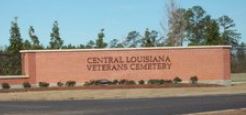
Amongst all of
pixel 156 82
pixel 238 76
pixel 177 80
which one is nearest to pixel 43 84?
pixel 156 82

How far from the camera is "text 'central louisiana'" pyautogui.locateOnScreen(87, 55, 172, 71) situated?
49562mm

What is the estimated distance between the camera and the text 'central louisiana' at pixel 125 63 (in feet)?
163

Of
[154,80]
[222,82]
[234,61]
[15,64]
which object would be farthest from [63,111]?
[234,61]

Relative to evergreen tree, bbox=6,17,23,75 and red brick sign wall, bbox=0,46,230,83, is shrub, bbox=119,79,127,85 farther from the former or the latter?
evergreen tree, bbox=6,17,23,75

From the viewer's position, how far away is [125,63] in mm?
49625

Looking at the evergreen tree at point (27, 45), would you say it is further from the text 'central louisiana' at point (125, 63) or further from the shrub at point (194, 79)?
the shrub at point (194, 79)

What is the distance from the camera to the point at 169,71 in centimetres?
4944

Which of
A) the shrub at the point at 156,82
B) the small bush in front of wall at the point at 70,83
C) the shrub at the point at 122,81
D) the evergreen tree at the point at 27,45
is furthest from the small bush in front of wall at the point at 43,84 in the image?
the evergreen tree at the point at 27,45

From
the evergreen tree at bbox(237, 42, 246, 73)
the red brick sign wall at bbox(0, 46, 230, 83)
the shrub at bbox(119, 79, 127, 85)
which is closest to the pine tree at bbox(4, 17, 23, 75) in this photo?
the red brick sign wall at bbox(0, 46, 230, 83)

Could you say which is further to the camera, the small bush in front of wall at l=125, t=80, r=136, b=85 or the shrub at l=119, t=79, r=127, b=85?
the shrub at l=119, t=79, r=127, b=85

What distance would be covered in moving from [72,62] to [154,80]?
706cm

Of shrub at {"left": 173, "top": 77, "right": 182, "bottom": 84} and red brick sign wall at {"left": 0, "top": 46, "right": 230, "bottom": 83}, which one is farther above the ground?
red brick sign wall at {"left": 0, "top": 46, "right": 230, "bottom": 83}

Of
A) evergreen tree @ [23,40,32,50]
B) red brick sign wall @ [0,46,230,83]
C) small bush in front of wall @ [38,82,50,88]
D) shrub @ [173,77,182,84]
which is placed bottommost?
small bush in front of wall @ [38,82,50,88]

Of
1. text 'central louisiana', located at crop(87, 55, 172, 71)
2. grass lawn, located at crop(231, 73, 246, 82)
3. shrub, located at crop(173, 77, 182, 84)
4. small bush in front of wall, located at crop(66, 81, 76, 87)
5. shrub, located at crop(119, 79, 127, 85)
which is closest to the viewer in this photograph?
shrub, located at crop(119, 79, 127, 85)
